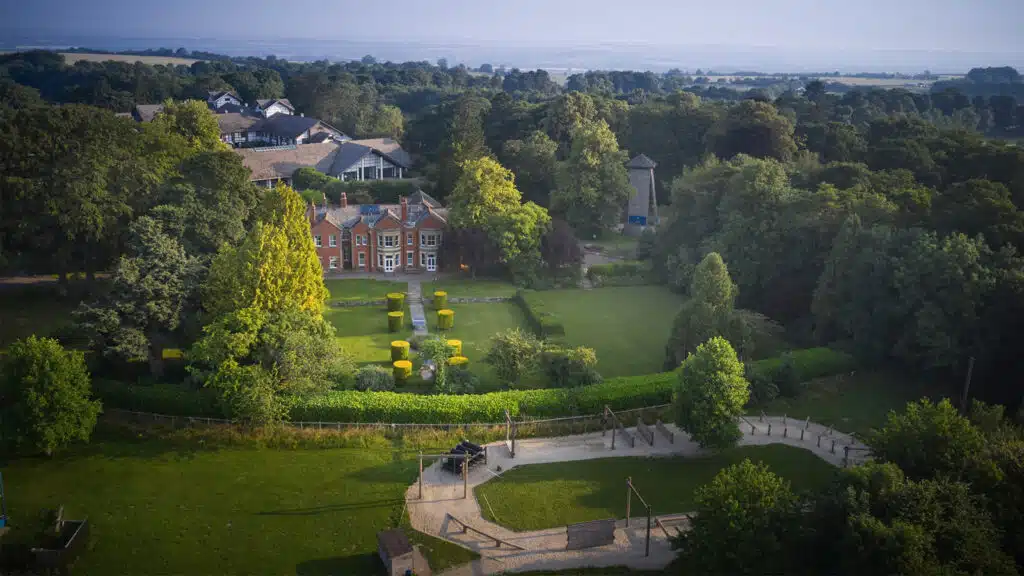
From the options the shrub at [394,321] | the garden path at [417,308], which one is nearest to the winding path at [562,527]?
the shrub at [394,321]

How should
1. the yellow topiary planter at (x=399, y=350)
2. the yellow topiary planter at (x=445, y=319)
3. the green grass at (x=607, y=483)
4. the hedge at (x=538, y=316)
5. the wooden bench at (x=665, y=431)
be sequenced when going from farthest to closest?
the yellow topiary planter at (x=445, y=319) < the hedge at (x=538, y=316) < the yellow topiary planter at (x=399, y=350) < the wooden bench at (x=665, y=431) < the green grass at (x=607, y=483)

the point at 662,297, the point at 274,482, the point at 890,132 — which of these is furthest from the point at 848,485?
the point at 890,132

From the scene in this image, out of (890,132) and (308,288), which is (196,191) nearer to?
(308,288)

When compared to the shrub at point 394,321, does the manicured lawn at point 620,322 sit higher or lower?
lower

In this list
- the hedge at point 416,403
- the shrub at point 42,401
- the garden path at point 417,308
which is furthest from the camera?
the garden path at point 417,308

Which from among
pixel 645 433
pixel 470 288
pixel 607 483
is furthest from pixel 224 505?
pixel 470 288

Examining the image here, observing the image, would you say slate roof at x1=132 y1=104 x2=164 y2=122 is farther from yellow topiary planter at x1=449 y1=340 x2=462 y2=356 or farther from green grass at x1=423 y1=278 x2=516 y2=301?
yellow topiary planter at x1=449 y1=340 x2=462 y2=356

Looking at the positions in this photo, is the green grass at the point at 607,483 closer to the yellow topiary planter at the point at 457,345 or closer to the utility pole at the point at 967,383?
the utility pole at the point at 967,383
